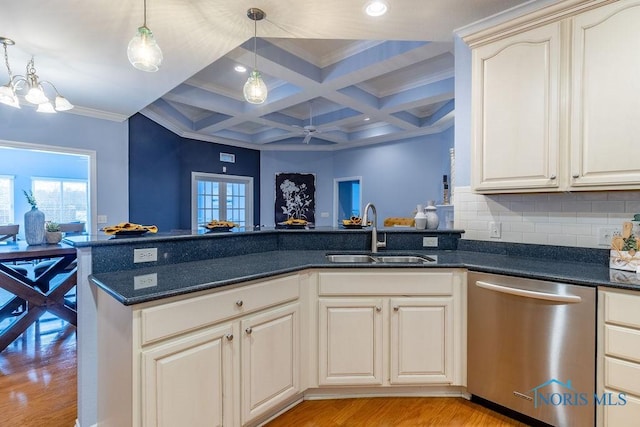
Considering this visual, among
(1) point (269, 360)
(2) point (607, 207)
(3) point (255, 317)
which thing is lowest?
(1) point (269, 360)

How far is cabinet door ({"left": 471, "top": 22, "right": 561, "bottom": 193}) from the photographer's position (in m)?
1.96

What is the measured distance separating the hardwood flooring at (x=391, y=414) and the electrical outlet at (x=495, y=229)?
1.14 meters

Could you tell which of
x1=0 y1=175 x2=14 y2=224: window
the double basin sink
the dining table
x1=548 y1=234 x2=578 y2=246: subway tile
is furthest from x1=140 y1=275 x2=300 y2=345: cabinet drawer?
x1=0 y1=175 x2=14 y2=224: window

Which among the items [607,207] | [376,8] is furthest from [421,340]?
[376,8]

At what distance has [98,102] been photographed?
4051 mm

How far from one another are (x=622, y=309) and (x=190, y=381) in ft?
6.38

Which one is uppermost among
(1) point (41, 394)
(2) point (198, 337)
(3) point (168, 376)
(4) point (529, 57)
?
(4) point (529, 57)

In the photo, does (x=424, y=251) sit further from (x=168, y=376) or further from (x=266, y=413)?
(x=168, y=376)

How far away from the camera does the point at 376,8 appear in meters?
2.19

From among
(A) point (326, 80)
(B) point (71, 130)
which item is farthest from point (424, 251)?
(B) point (71, 130)

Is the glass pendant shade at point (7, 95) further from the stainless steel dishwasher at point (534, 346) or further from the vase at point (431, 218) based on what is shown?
the stainless steel dishwasher at point (534, 346)

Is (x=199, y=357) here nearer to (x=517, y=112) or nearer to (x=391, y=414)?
(x=391, y=414)

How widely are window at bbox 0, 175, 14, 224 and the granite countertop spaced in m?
8.18

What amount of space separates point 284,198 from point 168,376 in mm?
6418
